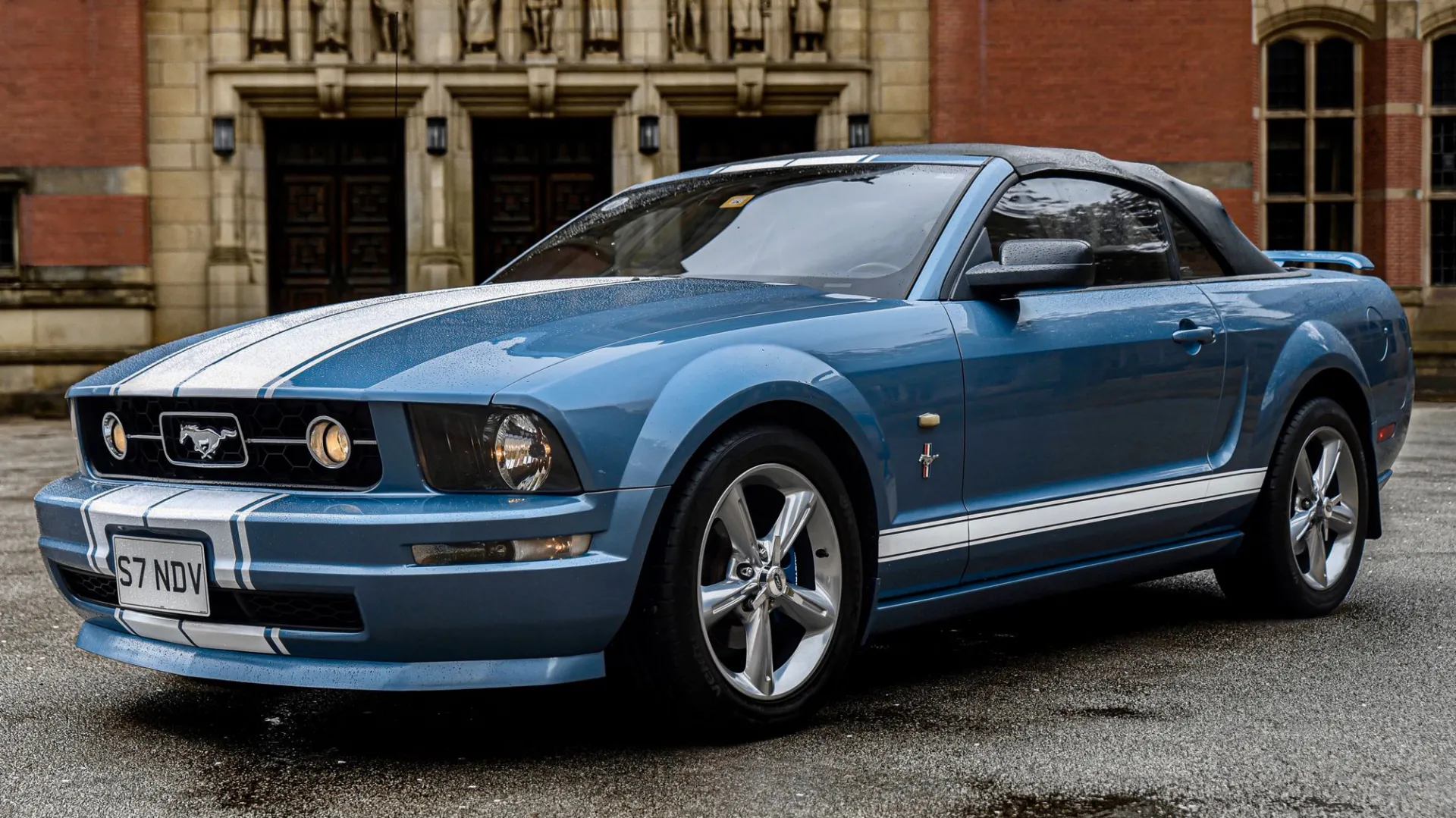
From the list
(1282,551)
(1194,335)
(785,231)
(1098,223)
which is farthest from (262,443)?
(1282,551)

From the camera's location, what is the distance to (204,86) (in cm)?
1830

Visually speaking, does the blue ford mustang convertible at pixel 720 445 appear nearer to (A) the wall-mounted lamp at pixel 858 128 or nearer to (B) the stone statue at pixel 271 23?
(A) the wall-mounted lamp at pixel 858 128

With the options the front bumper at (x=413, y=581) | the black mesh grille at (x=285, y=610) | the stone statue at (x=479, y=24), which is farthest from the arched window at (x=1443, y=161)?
the black mesh grille at (x=285, y=610)

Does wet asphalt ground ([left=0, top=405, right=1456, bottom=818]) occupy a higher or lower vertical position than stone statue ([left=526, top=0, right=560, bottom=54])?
lower

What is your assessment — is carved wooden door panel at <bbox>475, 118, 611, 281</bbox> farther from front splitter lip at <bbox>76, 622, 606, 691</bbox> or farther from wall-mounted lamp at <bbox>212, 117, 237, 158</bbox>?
front splitter lip at <bbox>76, 622, 606, 691</bbox>

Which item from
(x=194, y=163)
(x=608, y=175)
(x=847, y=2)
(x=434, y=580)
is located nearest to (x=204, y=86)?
(x=194, y=163)

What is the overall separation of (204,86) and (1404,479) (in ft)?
43.4

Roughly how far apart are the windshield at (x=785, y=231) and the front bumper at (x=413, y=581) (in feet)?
4.10

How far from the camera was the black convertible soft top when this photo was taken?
496 centimetres

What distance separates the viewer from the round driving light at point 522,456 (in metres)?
3.43

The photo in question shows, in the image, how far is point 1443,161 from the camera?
2045 centimetres

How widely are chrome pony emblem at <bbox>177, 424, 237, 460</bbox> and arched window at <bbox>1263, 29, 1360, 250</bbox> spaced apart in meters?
18.4

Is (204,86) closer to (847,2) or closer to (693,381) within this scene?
(847,2)

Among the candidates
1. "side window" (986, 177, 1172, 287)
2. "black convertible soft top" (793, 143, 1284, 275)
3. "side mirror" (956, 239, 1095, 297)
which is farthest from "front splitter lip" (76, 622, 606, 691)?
"black convertible soft top" (793, 143, 1284, 275)
